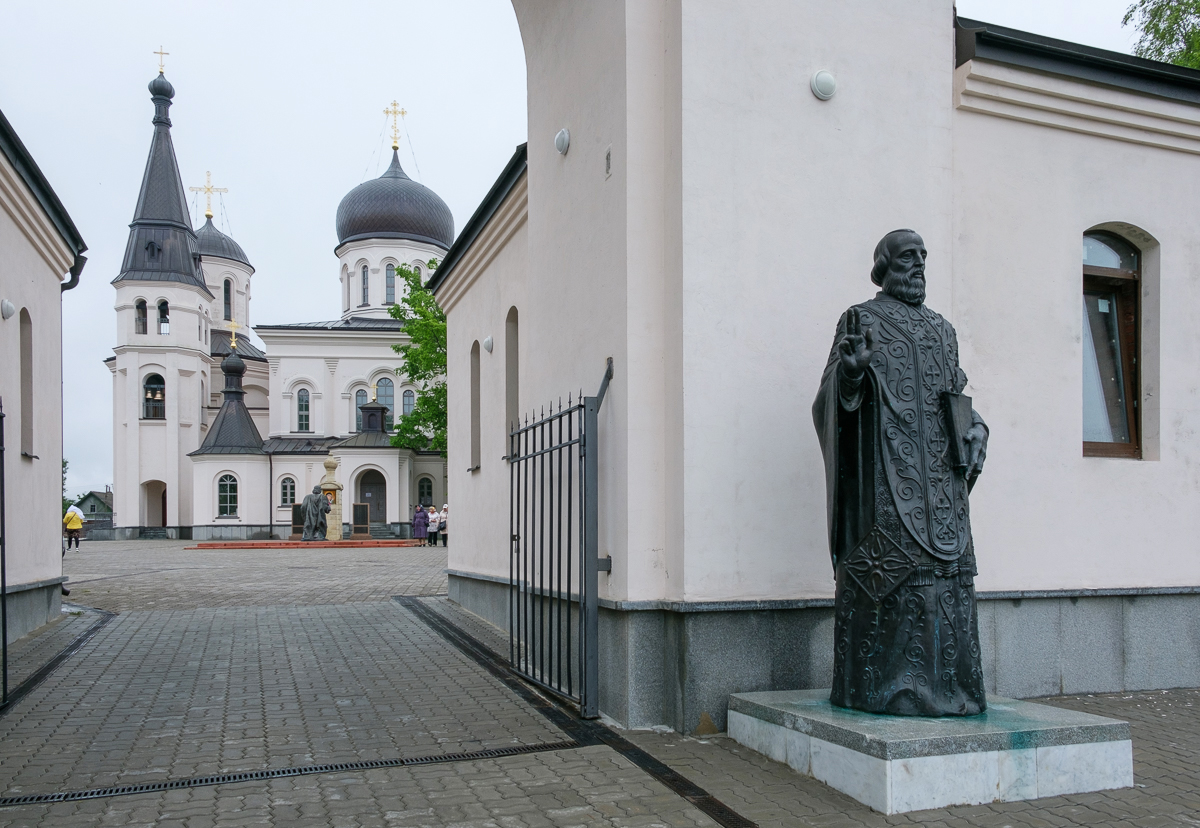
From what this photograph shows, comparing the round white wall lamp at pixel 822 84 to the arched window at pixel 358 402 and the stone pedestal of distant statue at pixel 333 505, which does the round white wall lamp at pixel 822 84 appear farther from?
the arched window at pixel 358 402

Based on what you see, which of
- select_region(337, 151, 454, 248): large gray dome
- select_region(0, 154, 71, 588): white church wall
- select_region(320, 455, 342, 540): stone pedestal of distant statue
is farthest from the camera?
select_region(337, 151, 454, 248): large gray dome

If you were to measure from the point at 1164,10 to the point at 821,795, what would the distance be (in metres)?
18.7

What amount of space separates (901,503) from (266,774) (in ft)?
11.2

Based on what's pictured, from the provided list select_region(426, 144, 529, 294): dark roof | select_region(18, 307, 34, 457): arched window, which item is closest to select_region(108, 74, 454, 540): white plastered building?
select_region(426, 144, 529, 294): dark roof

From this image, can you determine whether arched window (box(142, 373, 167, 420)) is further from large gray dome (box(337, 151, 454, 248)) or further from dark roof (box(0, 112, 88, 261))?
dark roof (box(0, 112, 88, 261))

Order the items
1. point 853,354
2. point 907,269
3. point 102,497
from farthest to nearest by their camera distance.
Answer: point 102,497
point 907,269
point 853,354

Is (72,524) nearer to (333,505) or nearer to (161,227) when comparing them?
(333,505)

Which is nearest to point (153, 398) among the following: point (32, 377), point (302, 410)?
point (302, 410)

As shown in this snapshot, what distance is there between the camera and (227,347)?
64375 mm

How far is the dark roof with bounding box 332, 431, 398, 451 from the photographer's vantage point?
46875mm

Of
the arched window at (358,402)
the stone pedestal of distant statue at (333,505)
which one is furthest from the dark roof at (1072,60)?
the arched window at (358,402)

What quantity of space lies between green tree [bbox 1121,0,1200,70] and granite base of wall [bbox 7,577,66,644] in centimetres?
1883

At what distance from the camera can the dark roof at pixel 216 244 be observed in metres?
68.3

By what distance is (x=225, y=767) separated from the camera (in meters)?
5.17
